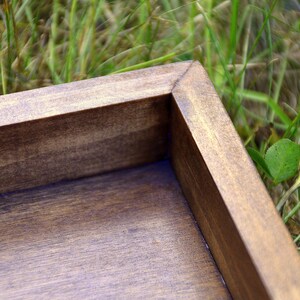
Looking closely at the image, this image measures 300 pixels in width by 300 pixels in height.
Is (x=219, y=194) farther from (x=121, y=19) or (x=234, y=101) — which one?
(x=121, y=19)

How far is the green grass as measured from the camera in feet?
2.87

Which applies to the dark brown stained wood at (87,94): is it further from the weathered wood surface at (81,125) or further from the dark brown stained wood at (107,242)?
the dark brown stained wood at (107,242)

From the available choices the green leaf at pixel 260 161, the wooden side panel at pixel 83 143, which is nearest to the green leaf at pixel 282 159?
the green leaf at pixel 260 161

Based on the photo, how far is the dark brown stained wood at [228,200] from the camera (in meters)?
0.57

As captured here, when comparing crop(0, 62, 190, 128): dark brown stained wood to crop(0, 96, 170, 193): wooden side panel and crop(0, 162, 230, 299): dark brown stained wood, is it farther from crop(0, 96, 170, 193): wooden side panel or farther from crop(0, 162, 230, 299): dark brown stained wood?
crop(0, 162, 230, 299): dark brown stained wood

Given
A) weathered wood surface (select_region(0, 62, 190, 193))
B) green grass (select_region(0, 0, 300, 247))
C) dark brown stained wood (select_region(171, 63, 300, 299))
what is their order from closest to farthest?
dark brown stained wood (select_region(171, 63, 300, 299)), weathered wood surface (select_region(0, 62, 190, 193)), green grass (select_region(0, 0, 300, 247))

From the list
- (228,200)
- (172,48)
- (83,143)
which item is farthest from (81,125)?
(172,48)

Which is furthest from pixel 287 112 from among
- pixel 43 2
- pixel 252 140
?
pixel 43 2

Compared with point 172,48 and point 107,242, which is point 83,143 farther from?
point 172,48

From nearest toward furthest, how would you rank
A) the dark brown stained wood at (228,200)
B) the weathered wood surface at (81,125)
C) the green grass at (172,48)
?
the dark brown stained wood at (228,200), the weathered wood surface at (81,125), the green grass at (172,48)

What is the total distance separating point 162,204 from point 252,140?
0.18 meters

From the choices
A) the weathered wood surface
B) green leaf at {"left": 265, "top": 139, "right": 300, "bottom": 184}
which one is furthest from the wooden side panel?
green leaf at {"left": 265, "top": 139, "right": 300, "bottom": 184}

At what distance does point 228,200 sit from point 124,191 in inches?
6.9

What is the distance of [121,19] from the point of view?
98 cm
